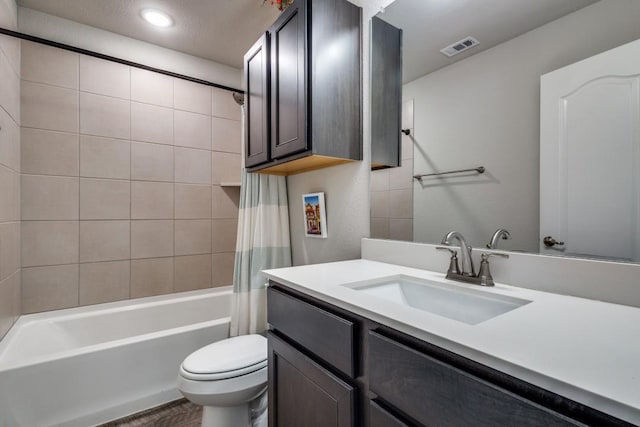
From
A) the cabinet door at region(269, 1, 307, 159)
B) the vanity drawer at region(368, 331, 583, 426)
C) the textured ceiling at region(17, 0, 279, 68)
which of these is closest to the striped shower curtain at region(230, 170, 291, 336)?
the cabinet door at region(269, 1, 307, 159)

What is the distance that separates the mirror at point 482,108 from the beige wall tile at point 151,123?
1848 millimetres

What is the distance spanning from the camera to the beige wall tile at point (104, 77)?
A: 6.70ft

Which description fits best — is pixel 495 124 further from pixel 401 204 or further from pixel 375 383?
pixel 375 383

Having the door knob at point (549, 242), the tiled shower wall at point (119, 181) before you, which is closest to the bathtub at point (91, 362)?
the tiled shower wall at point (119, 181)

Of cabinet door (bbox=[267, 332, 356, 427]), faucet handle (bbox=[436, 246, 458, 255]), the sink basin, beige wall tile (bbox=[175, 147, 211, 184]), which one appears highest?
beige wall tile (bbox=[175, 147, 211, 184])

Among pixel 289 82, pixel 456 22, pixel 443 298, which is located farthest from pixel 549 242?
pixel 289 82

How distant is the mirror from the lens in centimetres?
84

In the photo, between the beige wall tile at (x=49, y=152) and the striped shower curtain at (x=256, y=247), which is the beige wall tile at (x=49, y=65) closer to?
the beige wall tile at (x=49, y=152)

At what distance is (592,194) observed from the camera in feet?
2.61

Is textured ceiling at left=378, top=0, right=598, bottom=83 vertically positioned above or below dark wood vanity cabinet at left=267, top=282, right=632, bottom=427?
above

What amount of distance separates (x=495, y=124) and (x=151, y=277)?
2.47 metres

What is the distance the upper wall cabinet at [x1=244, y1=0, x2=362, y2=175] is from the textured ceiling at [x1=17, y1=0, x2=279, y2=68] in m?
0.57

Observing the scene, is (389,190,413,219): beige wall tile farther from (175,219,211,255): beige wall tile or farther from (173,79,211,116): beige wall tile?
(173,79,211,116): beige wall tile

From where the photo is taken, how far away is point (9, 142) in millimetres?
1641
